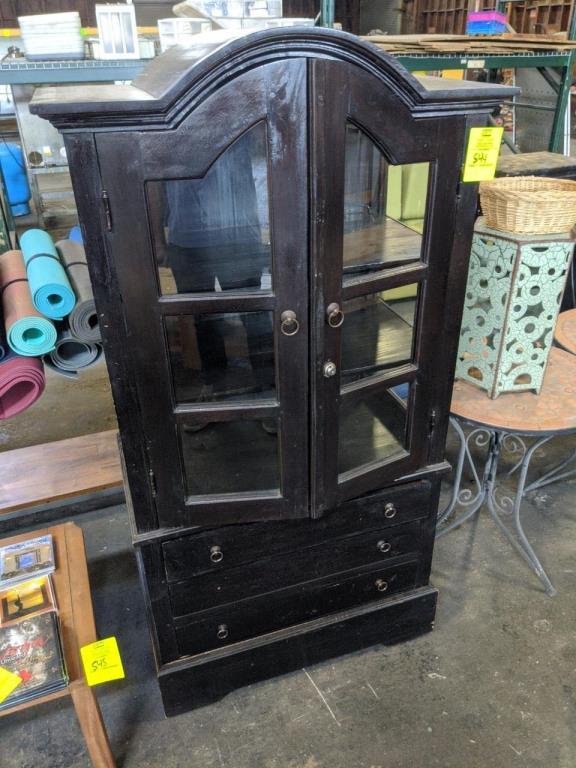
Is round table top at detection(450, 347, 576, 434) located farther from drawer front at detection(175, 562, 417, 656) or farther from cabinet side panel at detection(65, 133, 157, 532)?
cabinet side panel at detection(65, 133, 157, 532)

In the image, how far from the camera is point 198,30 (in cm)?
172

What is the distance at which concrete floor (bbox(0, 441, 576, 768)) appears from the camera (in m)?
1.48

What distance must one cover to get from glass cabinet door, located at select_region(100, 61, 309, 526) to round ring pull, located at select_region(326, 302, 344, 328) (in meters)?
0.05

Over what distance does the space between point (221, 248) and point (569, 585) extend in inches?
64.7

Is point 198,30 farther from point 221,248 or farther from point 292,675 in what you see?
point 292,675

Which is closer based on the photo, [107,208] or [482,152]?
[107,208]

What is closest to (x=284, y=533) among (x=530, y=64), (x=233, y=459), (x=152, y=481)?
(x=233, y=459)

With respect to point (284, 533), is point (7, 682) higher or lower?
lower

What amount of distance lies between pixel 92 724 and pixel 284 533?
62 cm

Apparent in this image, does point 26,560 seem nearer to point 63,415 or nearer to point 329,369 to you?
point 329,369

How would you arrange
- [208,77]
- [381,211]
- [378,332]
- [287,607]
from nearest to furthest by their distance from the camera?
[208,77] < [381,211] < [378,332] < [287,607]

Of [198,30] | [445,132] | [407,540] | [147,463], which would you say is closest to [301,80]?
[445,132]

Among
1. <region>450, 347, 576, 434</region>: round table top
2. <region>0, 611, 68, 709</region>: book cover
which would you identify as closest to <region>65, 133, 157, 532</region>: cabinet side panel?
<region>0, 611, 68, 709</region>: book cover

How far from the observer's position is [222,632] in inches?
60.7
